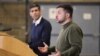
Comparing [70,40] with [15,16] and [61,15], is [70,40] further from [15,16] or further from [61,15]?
[15,16]

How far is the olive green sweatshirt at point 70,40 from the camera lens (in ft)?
7.48

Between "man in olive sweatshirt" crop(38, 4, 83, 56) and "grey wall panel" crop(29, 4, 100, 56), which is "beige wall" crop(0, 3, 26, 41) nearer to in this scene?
"grey wall panel" crop(29, 4, 100, 56)

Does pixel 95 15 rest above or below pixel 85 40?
above

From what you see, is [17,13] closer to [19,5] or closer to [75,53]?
[19,5]

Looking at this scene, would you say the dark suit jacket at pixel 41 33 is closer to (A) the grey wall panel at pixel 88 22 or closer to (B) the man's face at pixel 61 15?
(B) the man's face at pixel 61 15

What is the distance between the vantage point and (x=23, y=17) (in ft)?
22.2

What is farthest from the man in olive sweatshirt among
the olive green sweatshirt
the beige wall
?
the beige wall

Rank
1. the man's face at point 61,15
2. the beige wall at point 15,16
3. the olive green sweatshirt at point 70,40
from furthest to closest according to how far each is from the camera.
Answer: the beige wall at point 15,16 < the man's face at point 61,15 < the olive green sweatshirt at point 70,40

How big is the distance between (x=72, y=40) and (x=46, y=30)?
99 centimetres

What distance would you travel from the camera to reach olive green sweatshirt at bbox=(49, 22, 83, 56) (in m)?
2.28

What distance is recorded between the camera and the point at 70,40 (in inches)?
92.4

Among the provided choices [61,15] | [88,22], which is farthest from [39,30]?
[88,22]

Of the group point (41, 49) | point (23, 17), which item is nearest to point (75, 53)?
point (41, 49)

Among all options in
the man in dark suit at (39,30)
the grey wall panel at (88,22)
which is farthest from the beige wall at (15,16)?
the man in dark suit at (39,30)
